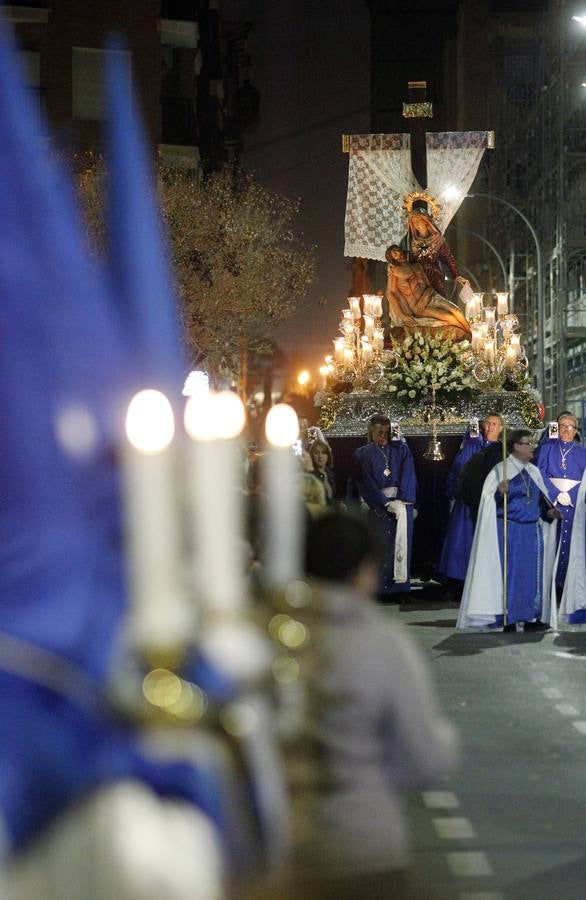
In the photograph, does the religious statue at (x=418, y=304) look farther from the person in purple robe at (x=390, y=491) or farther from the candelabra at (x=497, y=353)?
the person in purple robe at (x=390, y=491)

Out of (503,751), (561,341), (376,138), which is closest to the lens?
(503,751)

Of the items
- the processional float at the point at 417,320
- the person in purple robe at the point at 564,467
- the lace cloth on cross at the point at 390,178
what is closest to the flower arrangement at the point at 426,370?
the processional float at the point at 417,320

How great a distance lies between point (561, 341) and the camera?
4134cm

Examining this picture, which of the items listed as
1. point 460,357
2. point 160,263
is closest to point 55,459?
point 160,263

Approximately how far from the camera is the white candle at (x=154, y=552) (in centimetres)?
163

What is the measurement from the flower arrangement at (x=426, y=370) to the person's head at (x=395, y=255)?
4.24 metres

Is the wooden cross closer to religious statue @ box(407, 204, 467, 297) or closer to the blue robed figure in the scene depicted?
religious statue @ box(407, 204, 467, 297)

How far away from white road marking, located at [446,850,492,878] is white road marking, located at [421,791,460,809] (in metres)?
1.00

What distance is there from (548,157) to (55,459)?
48.3m

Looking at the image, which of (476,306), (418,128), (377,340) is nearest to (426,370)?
(377,340)

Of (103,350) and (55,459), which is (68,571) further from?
(103,350)

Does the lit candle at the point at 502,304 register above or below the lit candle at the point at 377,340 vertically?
above

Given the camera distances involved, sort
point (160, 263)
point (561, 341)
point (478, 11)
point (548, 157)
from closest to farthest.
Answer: point (160, 263)
point (561, 341)
point (548, 157)
point (478, 11)

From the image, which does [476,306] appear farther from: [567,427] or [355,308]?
[567,427]
